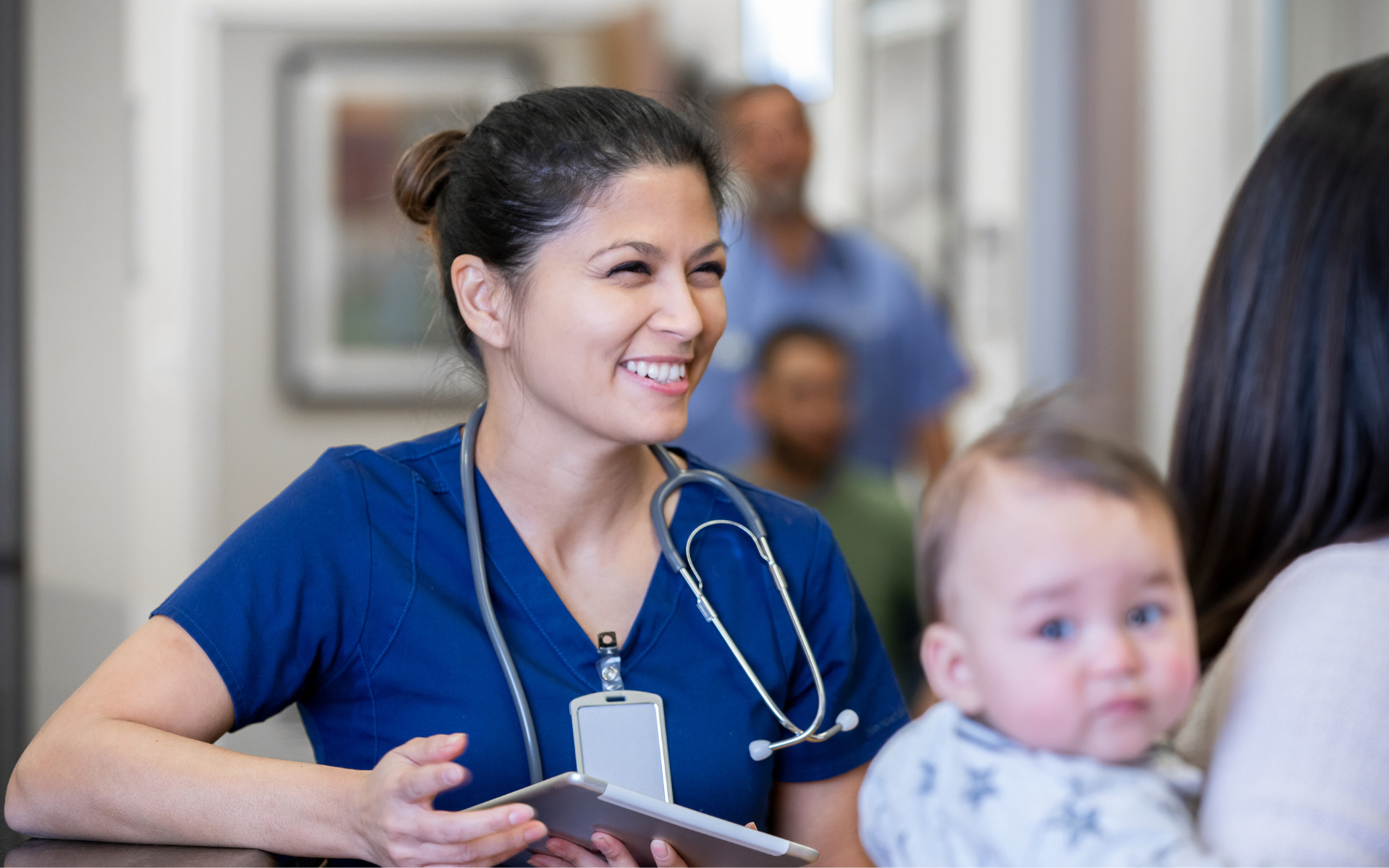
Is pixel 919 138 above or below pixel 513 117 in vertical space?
above

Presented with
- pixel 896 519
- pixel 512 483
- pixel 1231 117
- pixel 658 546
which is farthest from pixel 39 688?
pixel 1231 117

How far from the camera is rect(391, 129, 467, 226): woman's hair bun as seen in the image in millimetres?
1227

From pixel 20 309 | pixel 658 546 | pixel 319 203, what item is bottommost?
pixel 658 546

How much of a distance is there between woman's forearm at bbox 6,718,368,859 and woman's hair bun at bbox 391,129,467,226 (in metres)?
0.59

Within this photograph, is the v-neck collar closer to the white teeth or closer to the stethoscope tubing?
the stethoscope tubing

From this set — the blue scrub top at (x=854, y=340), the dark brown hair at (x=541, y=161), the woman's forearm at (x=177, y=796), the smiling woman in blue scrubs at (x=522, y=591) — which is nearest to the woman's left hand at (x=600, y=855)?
the smiling woman in blue scrubs at (x=522, y=591)

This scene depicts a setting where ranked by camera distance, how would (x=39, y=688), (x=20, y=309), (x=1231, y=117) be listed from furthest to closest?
1. (x=20, y=309)
2. (x=1231, y=117)
3. (x=39, y=688)

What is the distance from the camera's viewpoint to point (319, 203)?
12.3 feet

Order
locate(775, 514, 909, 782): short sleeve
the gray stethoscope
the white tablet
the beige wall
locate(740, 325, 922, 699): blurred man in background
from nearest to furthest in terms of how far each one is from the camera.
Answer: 1. the white tablet
2. the gray stethoscope
3. locate(775, 514, 909, 782): short sleeve
4. locate(740, 325, 922, 699): blurred man in background
5. the beige wall

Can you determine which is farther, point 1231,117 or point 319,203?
point 319,203

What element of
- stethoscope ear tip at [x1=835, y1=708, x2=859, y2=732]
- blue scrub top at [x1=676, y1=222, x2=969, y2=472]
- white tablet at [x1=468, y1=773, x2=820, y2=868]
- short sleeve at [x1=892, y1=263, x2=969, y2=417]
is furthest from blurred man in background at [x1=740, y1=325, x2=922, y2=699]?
white tablet at [x1=468, y1=773, x2=820, y2=868]

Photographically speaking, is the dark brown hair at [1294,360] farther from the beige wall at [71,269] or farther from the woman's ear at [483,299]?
the beige wall at [71,269]

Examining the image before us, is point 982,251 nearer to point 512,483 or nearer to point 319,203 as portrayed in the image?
point 319,203

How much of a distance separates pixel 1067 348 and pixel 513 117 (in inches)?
88.9
